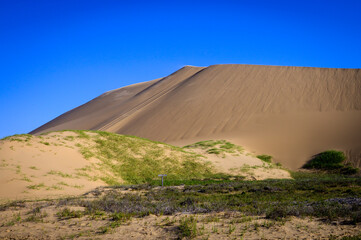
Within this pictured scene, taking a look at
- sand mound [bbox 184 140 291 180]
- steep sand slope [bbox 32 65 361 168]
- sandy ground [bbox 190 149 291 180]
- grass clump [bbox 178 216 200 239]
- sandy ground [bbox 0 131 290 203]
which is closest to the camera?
grass clump [bbox 178 216 200 239]

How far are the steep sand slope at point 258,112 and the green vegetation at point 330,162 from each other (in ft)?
3.31

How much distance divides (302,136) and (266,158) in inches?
231

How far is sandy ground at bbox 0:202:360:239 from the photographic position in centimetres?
564

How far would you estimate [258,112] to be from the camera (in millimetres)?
36969

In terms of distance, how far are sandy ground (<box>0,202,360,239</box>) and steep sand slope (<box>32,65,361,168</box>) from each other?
67.5ft

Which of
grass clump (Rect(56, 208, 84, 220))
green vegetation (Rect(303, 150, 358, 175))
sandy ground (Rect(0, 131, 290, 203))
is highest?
sandy ground (Rect(0, 131, 290, 203))

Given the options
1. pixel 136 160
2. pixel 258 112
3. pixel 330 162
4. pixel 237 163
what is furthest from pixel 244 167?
pixel 258 112

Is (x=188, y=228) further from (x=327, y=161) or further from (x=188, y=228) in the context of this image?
(x=327, y=161)

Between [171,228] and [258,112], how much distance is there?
32.6 m

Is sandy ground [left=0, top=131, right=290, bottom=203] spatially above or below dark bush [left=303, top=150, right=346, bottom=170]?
above

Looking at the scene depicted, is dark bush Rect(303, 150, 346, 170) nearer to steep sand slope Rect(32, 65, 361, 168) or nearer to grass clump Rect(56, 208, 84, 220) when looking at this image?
steep sand slope Rect(32, 65, 361, 168)

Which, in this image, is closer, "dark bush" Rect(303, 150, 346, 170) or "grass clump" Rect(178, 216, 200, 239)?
"grass clump" Rect(178, 216, 200, 239)

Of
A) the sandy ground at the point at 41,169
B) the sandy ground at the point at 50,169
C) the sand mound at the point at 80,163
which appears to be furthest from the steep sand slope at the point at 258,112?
the sandy ground at the point at 41,169

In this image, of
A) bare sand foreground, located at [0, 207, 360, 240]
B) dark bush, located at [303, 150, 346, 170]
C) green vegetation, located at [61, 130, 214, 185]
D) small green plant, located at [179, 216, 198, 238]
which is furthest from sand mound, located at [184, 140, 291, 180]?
small green plant, located at [179, 216, 198, 238]
